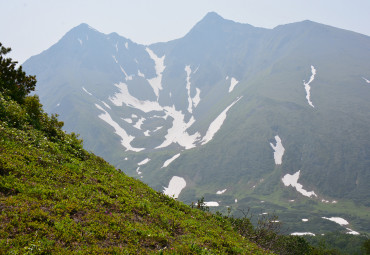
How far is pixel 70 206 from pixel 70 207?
0.05 meters

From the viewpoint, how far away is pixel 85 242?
10758 millimetres

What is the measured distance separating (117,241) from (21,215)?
159 inches

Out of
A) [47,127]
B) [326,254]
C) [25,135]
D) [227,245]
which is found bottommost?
[227,245]

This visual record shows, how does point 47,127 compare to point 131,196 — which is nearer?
point 131,196

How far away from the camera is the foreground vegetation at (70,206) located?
10398 mm

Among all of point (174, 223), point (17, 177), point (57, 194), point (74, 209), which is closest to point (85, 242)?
point (74, 209)

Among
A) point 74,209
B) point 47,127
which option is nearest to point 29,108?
point 47,127

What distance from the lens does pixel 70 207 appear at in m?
12.7

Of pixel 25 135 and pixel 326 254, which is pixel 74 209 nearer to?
pixel 25 135

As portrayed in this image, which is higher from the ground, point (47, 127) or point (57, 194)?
point (47, 127)

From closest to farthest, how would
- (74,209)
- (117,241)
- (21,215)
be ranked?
(21,215) < (117,241) < (74,209)

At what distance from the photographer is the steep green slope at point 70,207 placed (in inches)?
409

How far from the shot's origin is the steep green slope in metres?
10.4

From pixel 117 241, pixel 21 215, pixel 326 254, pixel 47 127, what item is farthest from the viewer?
pixel 326 254
